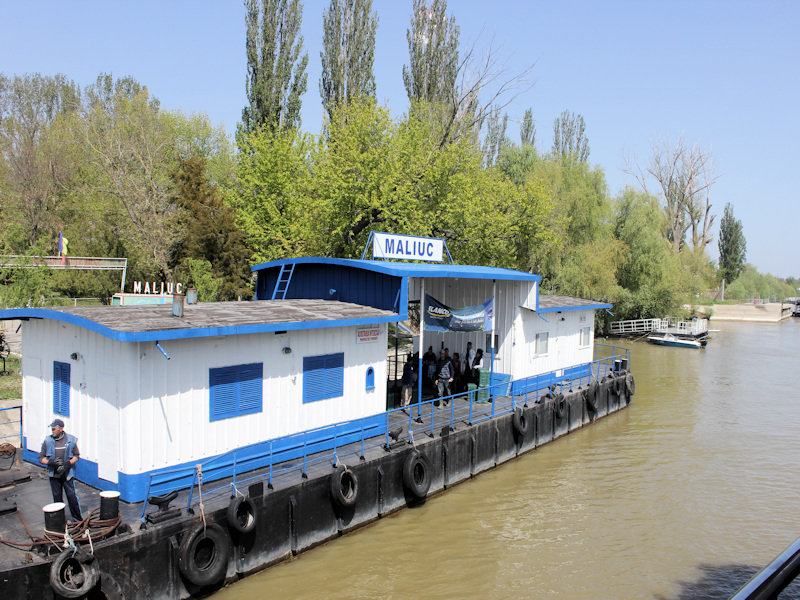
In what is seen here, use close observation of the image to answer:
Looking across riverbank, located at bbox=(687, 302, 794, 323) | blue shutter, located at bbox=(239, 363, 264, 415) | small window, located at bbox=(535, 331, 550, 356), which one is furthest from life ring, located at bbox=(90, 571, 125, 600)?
riverbank, located at bbox=(687, 302, 794, 323)

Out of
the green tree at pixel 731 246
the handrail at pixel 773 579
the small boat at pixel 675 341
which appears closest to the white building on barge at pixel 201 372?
the handrail at pixel 773 579

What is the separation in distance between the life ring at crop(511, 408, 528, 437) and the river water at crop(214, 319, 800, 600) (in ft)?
2.95

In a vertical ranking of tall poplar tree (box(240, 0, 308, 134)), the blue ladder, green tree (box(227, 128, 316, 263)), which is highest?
tall poplar tree (box(240, 0, 308, 134))

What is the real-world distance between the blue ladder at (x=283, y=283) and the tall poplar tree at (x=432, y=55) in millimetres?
26812

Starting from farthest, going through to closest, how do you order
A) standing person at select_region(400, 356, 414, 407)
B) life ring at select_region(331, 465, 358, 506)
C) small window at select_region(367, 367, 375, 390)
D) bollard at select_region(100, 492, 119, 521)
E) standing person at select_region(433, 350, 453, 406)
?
standing person at select_region(433, 350, 453, 406), standing person at select_region(400, 356, 414, 407), small window at select_region(367, 367, 375, 390), life ring at select_region(331, 465, 358, 506), bollard at select_region(100, 492, 119, 521)

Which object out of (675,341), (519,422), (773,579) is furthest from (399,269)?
(675,341)

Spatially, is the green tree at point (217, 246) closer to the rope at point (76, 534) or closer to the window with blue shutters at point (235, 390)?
the window with blue shutters at point (235, 390)

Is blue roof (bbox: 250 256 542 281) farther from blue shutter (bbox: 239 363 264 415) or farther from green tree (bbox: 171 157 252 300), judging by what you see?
green tree (bbox: 171 157 252 300)

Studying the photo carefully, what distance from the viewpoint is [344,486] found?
38.7ft

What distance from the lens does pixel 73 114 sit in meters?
52.5

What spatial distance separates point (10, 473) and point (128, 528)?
4.07m

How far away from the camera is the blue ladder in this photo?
17172mm

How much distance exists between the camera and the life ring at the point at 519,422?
17188 millimetres

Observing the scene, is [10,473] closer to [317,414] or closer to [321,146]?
[317,414]
